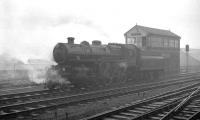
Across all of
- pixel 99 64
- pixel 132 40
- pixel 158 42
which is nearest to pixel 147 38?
pixel 158 42

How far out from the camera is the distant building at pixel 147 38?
25.0m

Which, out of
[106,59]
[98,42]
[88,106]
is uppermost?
[98,42]

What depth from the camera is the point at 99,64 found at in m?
15.2

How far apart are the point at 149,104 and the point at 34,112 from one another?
426cm

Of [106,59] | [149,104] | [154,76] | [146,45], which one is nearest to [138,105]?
[149,104]

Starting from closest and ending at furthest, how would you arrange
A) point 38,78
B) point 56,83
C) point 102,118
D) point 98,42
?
point 102,118 < point 56,83 < point 38,78 < point 98,42

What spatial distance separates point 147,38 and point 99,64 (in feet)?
36.2

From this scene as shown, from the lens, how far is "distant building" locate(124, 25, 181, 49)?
2500cm

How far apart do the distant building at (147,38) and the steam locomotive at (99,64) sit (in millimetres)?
4966

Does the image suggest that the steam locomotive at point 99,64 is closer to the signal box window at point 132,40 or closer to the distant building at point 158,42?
the distant building at point 158,42

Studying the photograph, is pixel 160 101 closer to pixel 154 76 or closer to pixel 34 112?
pixel 34 112

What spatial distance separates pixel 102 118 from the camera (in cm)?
730

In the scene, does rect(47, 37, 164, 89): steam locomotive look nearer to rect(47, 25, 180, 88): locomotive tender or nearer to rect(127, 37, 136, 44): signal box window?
rect(47, 25, 180, 88): locomotive tender

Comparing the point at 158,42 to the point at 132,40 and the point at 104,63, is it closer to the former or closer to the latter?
the point at 132,40
